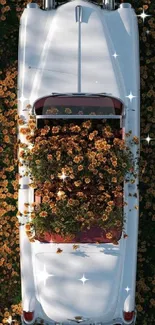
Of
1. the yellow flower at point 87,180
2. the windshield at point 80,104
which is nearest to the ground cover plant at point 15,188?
the windshield at point 80,104

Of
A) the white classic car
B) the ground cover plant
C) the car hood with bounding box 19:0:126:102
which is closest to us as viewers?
the white classic car

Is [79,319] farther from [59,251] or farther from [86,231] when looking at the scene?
[86,231]

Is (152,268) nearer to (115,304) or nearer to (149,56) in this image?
(115,304)

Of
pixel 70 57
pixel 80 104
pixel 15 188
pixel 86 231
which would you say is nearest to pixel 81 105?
pixel 80 104

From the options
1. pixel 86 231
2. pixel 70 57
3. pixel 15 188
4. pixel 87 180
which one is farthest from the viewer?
pixel 15 188

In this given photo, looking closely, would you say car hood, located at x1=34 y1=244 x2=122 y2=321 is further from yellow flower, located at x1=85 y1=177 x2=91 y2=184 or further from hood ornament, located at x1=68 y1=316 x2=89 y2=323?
yellow flower, located at x1=85 y1=177 x2=91 y2=184

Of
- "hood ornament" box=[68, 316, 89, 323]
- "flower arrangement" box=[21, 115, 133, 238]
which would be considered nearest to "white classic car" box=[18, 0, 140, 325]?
"hood ornament" box=[68, 316, 89, 323]

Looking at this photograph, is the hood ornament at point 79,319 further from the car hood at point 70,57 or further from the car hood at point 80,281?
the car hood at point 70,57
